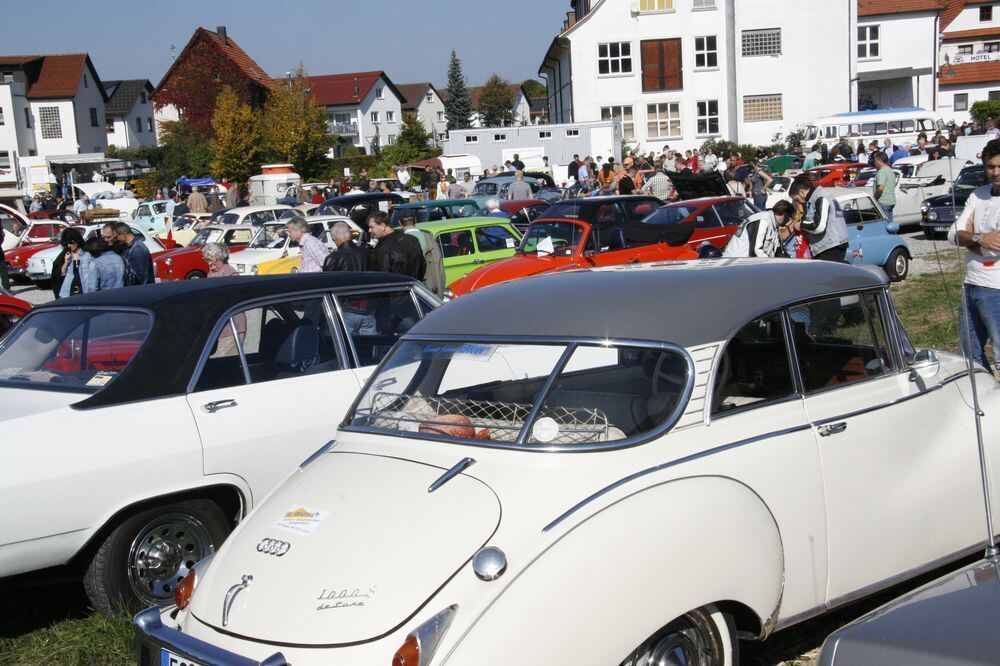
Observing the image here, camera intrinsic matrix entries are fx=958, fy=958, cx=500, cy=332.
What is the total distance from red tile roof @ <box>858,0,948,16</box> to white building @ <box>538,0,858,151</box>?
21.9 feet

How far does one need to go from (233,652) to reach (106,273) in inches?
319

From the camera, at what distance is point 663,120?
167 ft

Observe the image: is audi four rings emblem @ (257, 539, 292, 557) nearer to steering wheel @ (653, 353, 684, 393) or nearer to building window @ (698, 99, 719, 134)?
steering wheel @ (653, 353, 684, 393)

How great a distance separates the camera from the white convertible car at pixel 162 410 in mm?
4418

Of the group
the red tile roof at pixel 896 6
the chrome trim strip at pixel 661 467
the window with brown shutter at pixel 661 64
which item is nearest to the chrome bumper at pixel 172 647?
the chrome trim strip at pixel 661 467

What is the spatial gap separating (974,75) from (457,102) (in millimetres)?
52376

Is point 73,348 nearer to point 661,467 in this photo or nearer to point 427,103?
point 661,467

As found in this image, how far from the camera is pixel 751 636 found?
3.47m

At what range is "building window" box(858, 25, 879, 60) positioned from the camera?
55.4 meters

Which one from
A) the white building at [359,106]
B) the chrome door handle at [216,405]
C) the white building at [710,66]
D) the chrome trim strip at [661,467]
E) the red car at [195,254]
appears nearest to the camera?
the chrome trim strip at [661,467]

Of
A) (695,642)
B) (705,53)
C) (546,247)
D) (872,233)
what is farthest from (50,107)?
(695,642)

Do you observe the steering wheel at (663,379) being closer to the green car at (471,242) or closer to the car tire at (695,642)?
the car tire at (695,642)

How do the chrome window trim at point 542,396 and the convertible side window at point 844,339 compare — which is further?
the convertible side window at point 844,339

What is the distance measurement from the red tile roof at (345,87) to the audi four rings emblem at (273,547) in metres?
88.5
